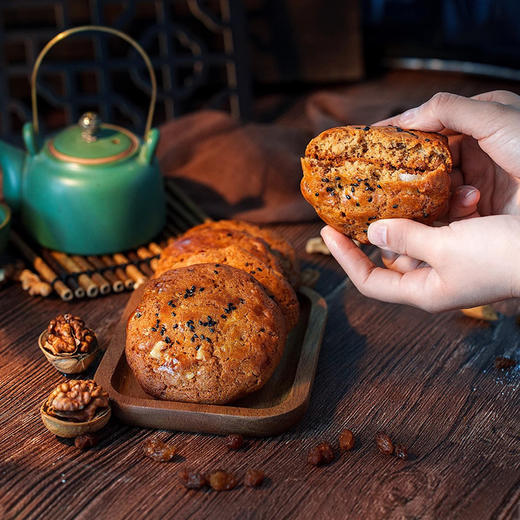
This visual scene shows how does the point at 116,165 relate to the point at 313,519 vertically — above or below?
above

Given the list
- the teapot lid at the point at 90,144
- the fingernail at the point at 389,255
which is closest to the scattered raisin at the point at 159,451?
the fingernail at the point at 389,255

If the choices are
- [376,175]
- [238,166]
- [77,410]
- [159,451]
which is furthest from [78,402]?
[238,166]

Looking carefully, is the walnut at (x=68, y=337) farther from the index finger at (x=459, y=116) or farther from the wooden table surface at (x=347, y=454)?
the index finger at (x=459, y=116)

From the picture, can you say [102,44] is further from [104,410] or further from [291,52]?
[104,410]

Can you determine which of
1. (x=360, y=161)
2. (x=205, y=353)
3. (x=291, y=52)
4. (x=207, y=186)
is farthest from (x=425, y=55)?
(x=205, y=353)

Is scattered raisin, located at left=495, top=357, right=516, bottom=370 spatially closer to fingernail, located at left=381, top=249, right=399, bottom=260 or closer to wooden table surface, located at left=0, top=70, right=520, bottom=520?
wooden table surface, located at left=0, top=70, right=520, bottom=520

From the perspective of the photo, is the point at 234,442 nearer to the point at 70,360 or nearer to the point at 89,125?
the point at 70,360
